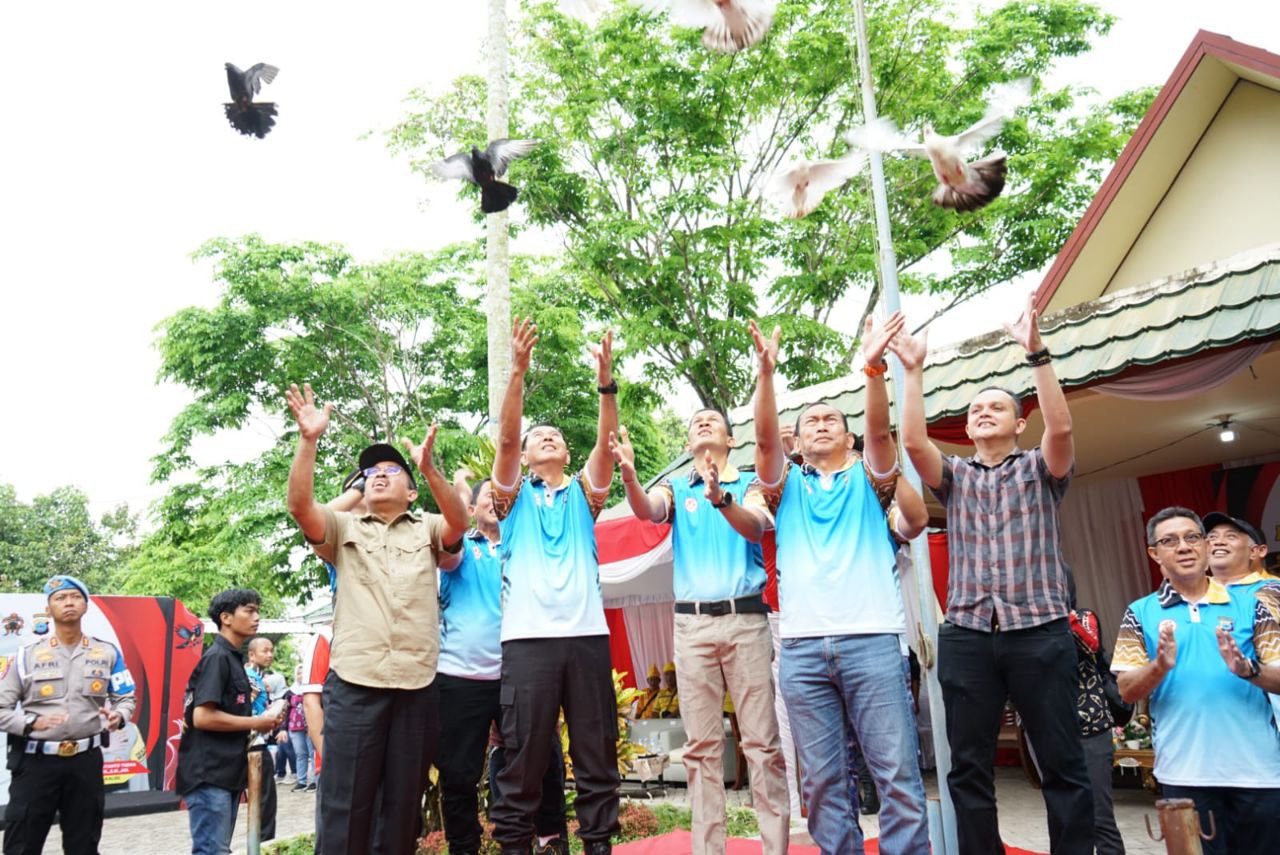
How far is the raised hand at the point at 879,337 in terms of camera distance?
371 cm

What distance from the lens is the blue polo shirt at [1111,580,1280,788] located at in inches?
134

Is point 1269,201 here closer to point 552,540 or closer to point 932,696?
point 932,696

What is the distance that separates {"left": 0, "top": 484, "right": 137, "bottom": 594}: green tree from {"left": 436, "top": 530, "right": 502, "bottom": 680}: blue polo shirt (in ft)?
110

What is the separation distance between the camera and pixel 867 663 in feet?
11.7

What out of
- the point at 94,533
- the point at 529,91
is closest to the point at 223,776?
the point at 529,91

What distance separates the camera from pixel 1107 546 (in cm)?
1160

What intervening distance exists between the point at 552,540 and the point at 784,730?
3.46m

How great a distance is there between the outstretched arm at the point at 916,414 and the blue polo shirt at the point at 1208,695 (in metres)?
0.96

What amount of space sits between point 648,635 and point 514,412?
1060 cm

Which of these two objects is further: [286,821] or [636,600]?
[636,600]

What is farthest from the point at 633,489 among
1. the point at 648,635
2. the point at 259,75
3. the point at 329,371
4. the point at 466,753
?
the point at 329,371

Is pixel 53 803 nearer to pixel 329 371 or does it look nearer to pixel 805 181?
pixel 805 181

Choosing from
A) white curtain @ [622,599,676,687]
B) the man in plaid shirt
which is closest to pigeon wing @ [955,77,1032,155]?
the man in plaid shirt

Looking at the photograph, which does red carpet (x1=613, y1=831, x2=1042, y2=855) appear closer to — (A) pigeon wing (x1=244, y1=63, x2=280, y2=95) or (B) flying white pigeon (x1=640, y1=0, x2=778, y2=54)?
(B) flying white pigeon (x1=640, y1=0, x2=778, y2=54)
